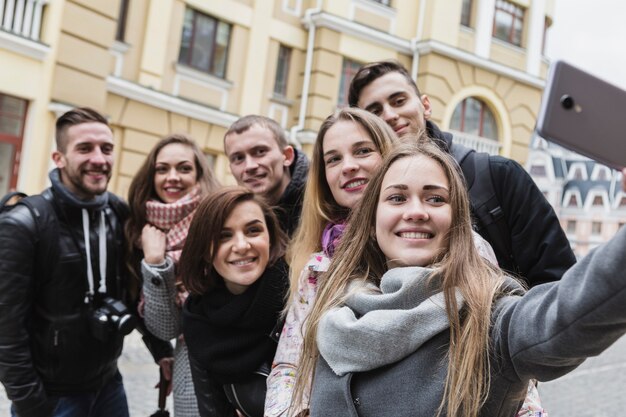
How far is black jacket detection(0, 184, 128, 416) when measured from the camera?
2.78m

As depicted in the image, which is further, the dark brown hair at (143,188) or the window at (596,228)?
the window at (596,228)

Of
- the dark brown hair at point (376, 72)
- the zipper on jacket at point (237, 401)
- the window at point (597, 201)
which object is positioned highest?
the window at point (597, 201)

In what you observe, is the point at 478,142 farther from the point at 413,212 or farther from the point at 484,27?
the point at 413,212

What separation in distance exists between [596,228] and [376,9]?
41722 mm

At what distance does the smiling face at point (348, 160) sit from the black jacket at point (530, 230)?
42 centimetres

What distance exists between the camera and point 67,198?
2.99 metres

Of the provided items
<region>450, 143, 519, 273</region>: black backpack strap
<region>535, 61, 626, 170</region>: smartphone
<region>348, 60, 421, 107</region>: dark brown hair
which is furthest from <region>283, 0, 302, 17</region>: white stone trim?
<region>535, 61, 626, 170</region>: smartphone

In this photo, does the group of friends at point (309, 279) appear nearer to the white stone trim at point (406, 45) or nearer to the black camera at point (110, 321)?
the black camera at point (110, 321)

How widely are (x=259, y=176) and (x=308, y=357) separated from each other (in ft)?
4.63

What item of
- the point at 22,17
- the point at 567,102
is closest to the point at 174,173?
the point at 567,102

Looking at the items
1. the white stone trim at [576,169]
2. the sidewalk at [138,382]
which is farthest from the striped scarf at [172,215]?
the white stone trim at [576,169]

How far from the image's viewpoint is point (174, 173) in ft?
10.8

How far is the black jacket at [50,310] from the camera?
2.78 metres

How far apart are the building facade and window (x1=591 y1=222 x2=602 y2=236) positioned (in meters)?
36.5
